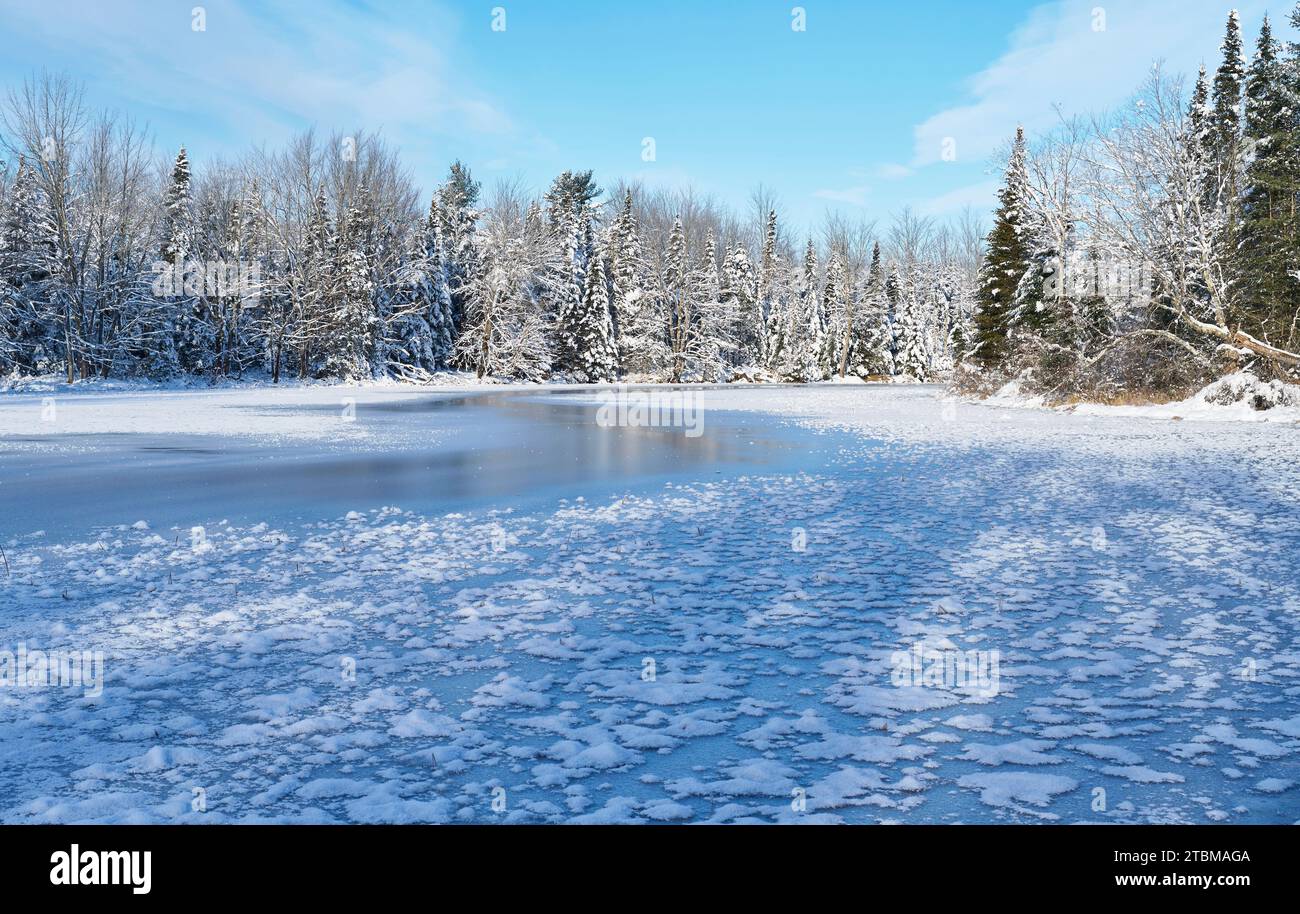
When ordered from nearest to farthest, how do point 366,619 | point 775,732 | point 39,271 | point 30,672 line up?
1. point 775,732
2. point 30,672
3. point 366,619
4. point 39,271

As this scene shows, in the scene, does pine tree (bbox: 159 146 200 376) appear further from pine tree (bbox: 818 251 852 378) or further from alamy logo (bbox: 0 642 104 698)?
pine tree (bbox: 818 251 852 378)

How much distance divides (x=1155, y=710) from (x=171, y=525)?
369 inches

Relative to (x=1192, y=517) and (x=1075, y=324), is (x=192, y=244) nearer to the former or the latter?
(x=1075, y=324)

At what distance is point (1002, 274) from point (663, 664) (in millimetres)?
45898

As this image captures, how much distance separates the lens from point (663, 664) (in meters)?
5.29

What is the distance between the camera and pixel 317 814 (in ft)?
11.1

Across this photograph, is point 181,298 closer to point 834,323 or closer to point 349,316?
point 349,316

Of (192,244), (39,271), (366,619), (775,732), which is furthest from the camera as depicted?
(192,244)

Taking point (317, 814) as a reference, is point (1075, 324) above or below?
Answer: above

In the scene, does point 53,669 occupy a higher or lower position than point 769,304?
lower
